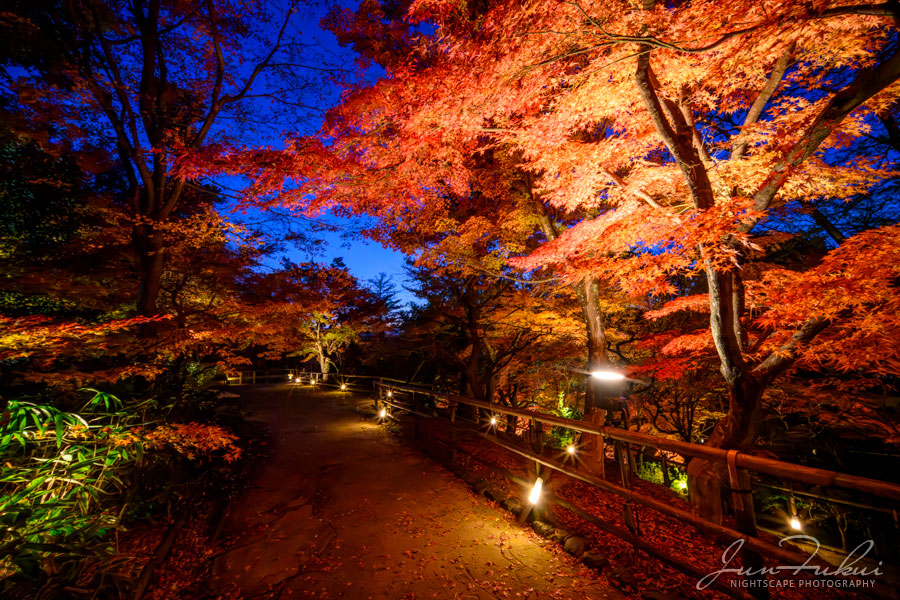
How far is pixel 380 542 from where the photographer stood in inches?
152

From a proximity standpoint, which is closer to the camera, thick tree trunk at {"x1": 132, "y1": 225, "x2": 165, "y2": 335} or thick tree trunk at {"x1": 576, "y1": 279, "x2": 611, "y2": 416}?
thick tree trunk at {"x1": 132, "y1": 225, "x2": 165, "y2": 335}

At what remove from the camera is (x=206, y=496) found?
510cm

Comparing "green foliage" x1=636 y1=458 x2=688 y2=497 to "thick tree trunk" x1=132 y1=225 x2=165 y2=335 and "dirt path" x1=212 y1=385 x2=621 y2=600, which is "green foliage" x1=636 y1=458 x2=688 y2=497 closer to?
"dirt path" x1=212 y1=385 x2=621 y2=600

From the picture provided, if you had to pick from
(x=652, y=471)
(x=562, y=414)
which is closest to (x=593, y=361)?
(x=652, y=471)

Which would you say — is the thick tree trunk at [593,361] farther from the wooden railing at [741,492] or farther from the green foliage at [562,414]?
the green foliage at [562,414]

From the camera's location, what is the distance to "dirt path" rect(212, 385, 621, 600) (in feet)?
10.2

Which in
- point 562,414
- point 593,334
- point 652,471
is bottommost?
point 652,471

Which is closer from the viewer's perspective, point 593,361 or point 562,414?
point 593,361

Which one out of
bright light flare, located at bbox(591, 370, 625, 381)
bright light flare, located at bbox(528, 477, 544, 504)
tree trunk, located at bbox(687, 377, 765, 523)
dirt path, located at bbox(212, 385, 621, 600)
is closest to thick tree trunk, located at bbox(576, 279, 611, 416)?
tree trunk, located at bbox(687, 377, 765, 523)

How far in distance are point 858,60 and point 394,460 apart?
10.2 meters

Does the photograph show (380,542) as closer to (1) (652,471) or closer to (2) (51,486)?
(2) (51,486)

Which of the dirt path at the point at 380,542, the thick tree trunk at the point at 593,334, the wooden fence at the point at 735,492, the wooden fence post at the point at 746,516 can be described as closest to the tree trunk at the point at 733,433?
the wooden fence at the point at 735,492

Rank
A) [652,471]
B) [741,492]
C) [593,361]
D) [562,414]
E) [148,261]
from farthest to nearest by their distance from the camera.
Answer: [562,414], [652,471], [593,361], [148,261], [741,492]

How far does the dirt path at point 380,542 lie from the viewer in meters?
3.09
